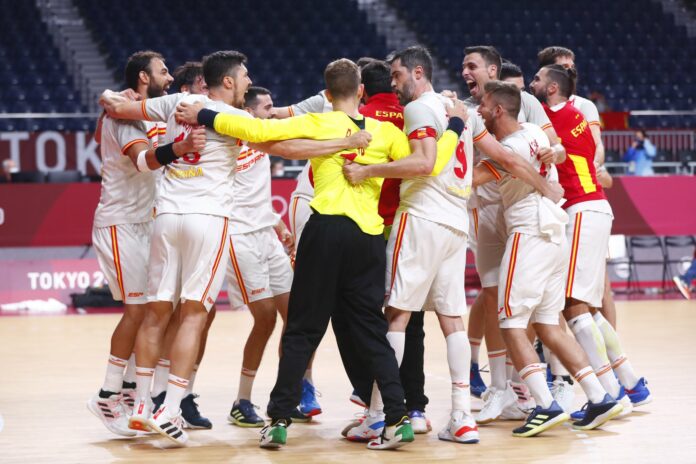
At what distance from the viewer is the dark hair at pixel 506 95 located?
6324 millimetres

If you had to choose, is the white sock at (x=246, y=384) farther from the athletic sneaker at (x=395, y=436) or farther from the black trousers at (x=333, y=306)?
the athletic sneaker at (x=395, y=436)

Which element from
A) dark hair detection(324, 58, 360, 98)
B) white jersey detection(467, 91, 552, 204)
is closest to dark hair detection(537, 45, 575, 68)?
white jersey detection(467, 91, 552, 204)

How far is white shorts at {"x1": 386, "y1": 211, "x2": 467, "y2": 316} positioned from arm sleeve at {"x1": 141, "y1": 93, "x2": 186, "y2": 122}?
1.52 meters

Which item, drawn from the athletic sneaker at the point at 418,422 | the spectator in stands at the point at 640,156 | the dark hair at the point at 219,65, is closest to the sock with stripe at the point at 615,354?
the athletic sneaker at the point at 418,422

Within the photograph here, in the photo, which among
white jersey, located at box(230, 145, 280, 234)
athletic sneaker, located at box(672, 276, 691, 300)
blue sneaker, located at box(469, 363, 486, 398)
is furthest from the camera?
athletic sneaker, located at box(672, 276, 691, 300)

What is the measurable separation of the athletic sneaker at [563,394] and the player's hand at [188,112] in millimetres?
3145

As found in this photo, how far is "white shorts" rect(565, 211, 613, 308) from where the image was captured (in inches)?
268

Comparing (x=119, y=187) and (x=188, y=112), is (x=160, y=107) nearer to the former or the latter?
(x=188, y=112)

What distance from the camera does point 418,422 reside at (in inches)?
247

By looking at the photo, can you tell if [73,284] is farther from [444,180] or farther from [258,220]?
[444,180]

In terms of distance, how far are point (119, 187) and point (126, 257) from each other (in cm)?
46

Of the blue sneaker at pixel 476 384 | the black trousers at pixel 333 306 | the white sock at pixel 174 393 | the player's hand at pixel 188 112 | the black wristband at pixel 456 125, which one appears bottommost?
the blue sneaker at pixel 476 384

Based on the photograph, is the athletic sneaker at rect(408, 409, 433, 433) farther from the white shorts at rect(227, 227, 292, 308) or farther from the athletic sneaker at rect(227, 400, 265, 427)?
the white shorts at rect(227, 227, 292, 308)

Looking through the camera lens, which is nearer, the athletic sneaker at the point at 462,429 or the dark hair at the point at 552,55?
the athletic sneaker at the point at 462,429
